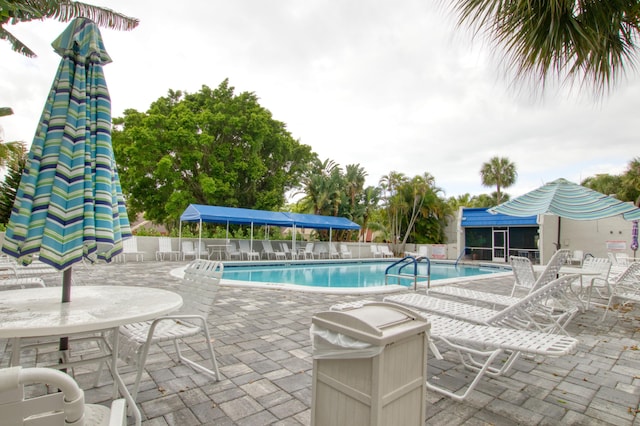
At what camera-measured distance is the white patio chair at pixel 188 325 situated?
2343 mm

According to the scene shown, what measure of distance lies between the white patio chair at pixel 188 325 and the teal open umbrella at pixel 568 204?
236 inches

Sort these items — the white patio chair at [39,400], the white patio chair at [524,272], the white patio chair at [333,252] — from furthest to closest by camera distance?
the white patio chair at [333,252], the white patio chair at [524,272], the white patio chair at [39,400]

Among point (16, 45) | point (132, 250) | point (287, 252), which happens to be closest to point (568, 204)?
point (16, 45)

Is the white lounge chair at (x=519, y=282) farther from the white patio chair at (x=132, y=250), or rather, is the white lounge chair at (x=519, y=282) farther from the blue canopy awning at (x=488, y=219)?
the blue canopy awning at (x=488, y=219)

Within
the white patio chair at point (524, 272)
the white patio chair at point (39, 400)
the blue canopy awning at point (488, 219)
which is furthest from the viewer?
the blue canopy awning at point (488, 219)

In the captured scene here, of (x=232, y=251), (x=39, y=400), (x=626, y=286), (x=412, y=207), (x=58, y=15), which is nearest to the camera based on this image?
(x=39, y=400)

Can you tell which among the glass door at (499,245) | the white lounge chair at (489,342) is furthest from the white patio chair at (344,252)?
the white lounge chair at (489,342)

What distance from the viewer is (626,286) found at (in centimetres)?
542

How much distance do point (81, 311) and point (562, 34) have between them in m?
3.88

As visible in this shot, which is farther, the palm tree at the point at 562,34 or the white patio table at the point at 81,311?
the palm tree at the point at 562,34

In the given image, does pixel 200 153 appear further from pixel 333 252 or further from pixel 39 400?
pixel 39 400

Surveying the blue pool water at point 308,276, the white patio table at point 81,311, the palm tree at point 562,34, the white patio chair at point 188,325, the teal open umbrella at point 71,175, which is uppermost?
the palm tree at point 562,34

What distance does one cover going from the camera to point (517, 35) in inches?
Answer: 108

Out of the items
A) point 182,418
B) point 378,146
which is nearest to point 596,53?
point 182,418
